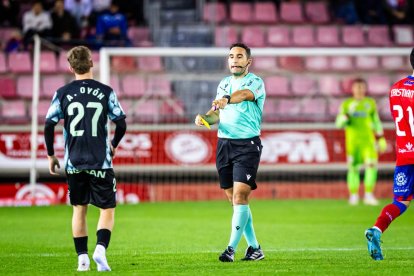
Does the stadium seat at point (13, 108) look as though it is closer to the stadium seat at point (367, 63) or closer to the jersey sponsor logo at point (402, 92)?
the stadium seat at point (367, 63)

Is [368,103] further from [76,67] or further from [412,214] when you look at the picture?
[76,67]

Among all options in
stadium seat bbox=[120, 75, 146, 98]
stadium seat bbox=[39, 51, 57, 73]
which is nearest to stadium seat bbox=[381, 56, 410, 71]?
stadium seat bbox=[120, 75, 146, 98]

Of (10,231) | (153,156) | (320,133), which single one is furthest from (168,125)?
(10,231)

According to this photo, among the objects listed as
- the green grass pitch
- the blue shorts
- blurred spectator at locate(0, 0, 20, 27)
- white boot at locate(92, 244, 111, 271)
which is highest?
blurred spectator at locate(0, 0, 20, 27)

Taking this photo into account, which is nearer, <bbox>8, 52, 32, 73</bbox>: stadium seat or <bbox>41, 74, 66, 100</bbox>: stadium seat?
<bbox>41, 74, 66, 100</bbox>: stadium seat

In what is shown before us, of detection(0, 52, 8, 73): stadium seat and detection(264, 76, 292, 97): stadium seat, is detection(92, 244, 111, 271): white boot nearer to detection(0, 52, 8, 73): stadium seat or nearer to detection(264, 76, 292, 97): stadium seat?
detection(264, 76, 292, 97): stadium seat

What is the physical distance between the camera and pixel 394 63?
883 inches

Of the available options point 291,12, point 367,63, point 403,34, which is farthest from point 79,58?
point 403,34

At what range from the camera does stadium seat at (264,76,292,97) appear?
856 inches

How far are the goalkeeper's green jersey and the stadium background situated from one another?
1088 mm

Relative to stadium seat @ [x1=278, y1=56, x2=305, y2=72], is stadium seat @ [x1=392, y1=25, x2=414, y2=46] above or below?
above

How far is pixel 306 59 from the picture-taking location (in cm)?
2270

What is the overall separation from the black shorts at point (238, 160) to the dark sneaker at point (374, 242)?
3.99 ft

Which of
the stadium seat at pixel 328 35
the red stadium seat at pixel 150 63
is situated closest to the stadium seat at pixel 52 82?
the red stadium seat at pixel 150 63
